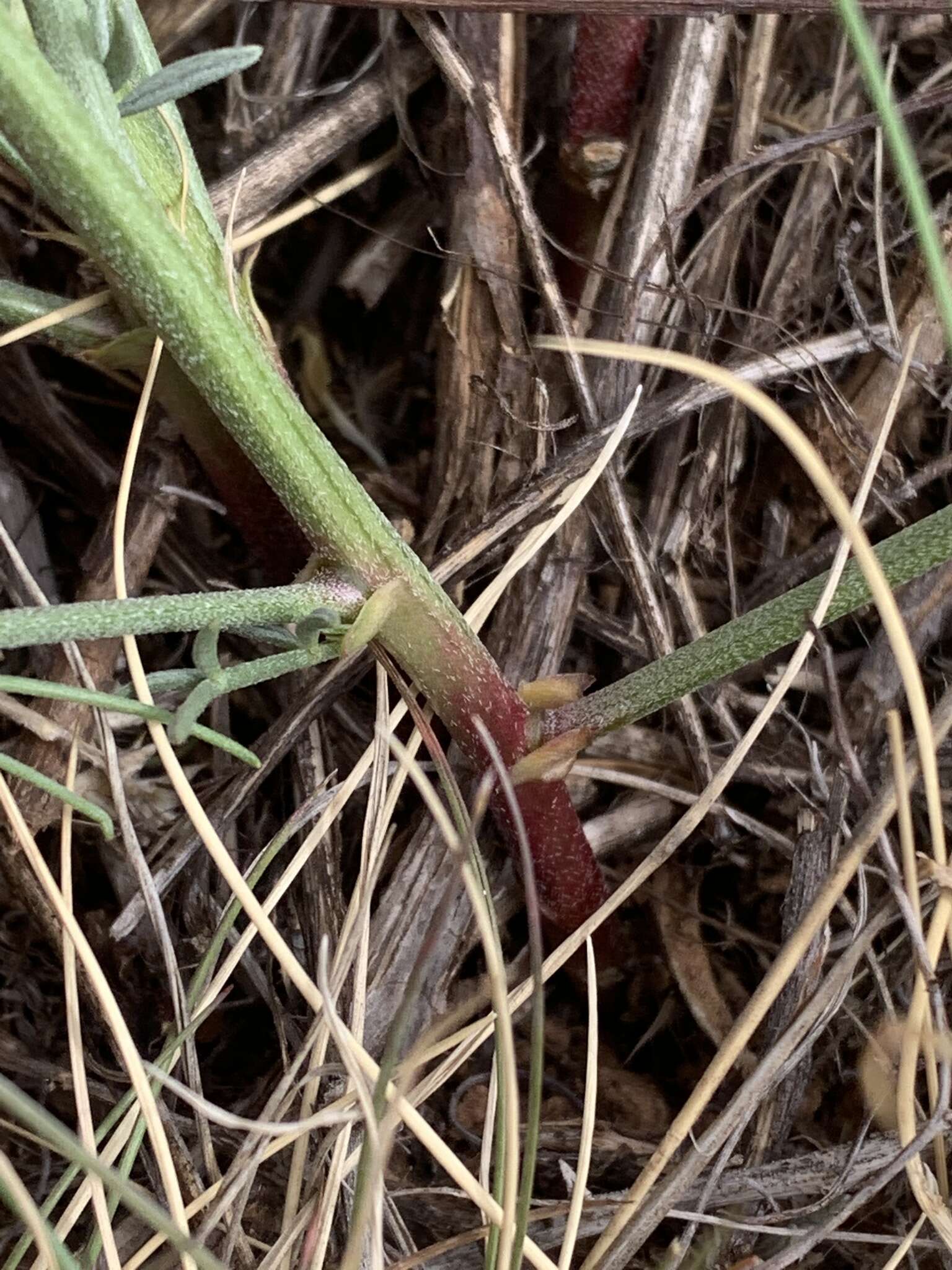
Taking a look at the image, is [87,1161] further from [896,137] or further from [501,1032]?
[896,137]

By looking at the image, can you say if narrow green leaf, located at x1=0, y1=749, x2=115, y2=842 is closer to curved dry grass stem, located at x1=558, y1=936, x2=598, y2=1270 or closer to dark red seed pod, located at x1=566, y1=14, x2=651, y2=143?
curved dry grass stem, located at x1=558, y1=936, x2=598, y2=1270

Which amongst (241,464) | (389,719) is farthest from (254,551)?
(389,719)

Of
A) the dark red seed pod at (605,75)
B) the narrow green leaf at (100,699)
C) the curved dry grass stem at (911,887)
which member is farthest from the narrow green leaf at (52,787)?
the dark red seed pod at (605,75)

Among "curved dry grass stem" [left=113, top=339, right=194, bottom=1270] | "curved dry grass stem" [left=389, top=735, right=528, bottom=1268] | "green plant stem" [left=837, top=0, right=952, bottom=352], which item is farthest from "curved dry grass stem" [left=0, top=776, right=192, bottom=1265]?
"green plant stem" [left=837, top=0, right=952, bottom=352]

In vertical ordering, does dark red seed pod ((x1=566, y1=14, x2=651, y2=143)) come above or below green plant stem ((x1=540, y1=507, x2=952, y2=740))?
above

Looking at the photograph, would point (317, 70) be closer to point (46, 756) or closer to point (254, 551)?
point (254, 551)

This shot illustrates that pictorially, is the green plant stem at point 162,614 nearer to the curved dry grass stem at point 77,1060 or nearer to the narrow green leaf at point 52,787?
the narrow green leaf at point 52,787

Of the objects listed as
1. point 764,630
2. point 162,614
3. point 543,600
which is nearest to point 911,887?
point 764,630
